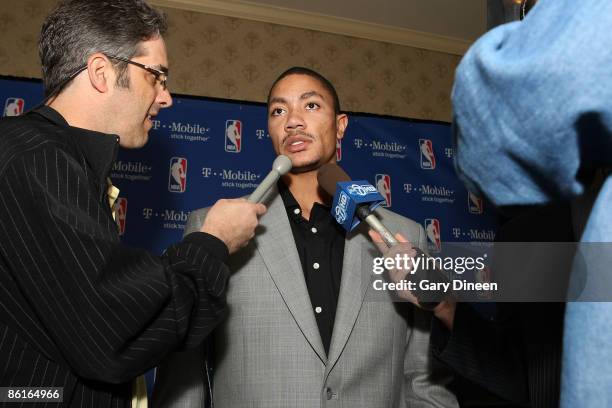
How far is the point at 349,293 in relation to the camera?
57.3 inches

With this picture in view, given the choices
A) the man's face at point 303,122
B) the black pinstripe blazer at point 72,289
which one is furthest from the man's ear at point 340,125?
the black pinstripe blazer at point 72,289

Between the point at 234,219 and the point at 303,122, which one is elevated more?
the point at 303,122

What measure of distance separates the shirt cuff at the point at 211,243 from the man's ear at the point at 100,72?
47 cm

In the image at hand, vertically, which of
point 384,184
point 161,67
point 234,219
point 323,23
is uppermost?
point 323,23

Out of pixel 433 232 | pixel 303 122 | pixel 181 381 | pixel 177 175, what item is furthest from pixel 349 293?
pixel 433 232

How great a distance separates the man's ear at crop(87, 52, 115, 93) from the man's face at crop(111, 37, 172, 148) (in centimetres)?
3

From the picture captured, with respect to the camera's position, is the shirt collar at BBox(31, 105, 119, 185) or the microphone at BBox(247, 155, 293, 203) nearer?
the shirt collar at BBox(31, 105, 119, 185)

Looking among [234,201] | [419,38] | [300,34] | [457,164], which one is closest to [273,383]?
[234,201]

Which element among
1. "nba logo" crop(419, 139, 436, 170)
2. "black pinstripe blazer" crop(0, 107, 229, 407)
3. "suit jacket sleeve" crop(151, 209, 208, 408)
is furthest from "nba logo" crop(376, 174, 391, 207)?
"black pinstripe blazer" crop(0, 107, 229, 407)

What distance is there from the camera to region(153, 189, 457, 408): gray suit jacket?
4.42 ft

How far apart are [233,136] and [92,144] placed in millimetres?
2033

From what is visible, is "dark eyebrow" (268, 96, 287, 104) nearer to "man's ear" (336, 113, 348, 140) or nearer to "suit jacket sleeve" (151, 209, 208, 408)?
"man's ear" (336, 113, 348, 140)

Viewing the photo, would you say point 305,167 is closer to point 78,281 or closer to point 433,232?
point 78,281

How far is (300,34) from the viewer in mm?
3703
